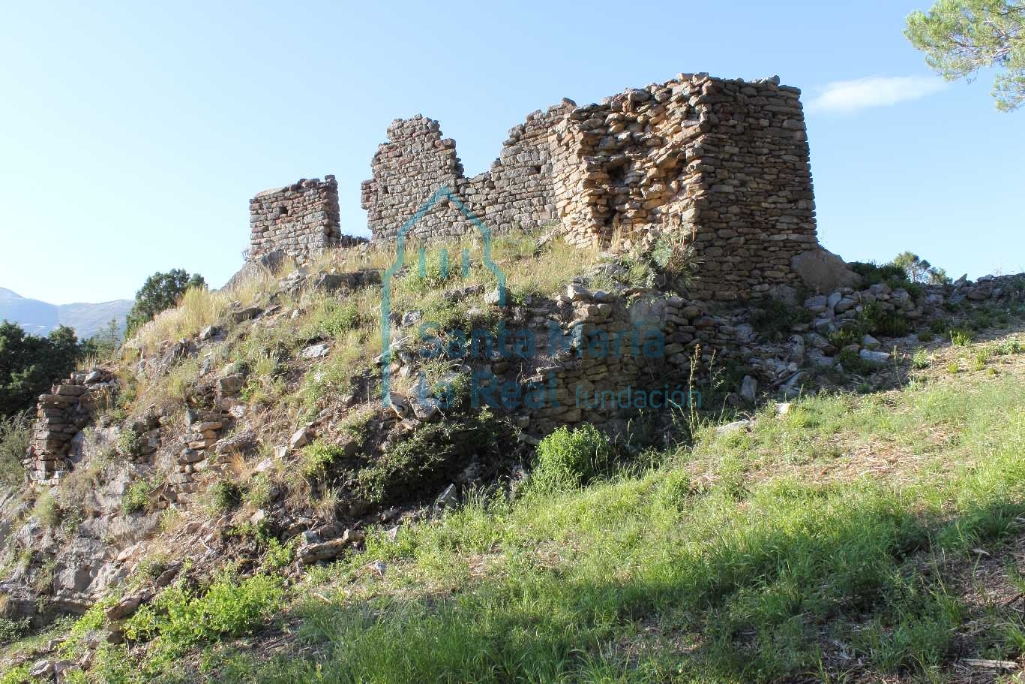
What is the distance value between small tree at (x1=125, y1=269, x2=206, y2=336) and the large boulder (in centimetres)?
1278

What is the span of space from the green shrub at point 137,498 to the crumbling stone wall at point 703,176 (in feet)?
20.9

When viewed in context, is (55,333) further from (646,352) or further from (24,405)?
(646,352)

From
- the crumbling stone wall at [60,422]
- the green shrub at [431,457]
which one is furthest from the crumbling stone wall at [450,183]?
the green shrub at [431,457]

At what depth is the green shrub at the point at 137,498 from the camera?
845 centimetres

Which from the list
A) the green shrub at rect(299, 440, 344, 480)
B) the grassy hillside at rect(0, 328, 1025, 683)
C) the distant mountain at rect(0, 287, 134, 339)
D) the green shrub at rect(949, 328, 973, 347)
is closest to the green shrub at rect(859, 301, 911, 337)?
the green shrub at rect(949, 328, 973, 347)

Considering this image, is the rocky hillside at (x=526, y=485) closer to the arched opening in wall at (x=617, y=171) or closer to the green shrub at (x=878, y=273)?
the green shrub at (x=878, y=273)

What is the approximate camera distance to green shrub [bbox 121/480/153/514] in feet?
27.7

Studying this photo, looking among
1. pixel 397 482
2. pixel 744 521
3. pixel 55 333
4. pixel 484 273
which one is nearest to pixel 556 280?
pixel 484 273

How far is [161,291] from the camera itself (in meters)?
19.2

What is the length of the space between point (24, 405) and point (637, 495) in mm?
11061

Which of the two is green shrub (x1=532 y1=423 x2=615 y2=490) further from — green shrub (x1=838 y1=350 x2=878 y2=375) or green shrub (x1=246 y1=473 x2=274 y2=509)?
green shrub (x1=838 y1=350 x2=878 y2=375)

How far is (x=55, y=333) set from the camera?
14.2 m

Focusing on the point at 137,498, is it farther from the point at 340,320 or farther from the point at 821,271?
the point at 821,271

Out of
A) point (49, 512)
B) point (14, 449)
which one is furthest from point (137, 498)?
point (14, 449)
